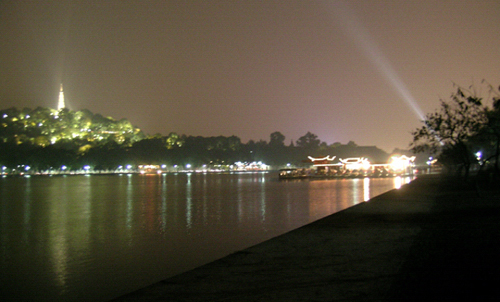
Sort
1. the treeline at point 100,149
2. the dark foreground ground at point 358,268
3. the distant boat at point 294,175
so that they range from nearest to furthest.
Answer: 1. the dark foreground ground at point 358,268
2. the distant boat at point 294,175
3. the treeline at point 100,149

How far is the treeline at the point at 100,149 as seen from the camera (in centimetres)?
12546

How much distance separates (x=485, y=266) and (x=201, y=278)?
4420 mm

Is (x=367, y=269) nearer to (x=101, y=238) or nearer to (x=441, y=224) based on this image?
(x=441, y=224)

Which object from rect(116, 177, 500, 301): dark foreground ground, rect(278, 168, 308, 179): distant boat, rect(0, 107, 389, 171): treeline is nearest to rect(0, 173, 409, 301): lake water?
rect(116, 177, 500, 301): dark foreground ground

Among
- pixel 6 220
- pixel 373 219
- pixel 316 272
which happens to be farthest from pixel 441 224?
pixel 6 220

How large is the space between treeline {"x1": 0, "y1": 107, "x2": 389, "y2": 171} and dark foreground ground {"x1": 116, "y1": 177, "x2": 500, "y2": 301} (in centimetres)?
12555

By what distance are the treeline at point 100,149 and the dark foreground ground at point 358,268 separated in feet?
412

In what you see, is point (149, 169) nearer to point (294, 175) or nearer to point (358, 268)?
point (294, 175)

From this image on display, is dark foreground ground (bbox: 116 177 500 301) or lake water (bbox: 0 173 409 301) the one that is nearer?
dark foreground ground (bbox: 116 177 500 301)

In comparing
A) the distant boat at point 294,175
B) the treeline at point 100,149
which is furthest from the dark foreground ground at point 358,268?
the treeline at point 100,149

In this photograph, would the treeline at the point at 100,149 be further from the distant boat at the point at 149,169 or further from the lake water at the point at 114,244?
the lake water at the point at 114,244

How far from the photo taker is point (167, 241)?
1324 cm

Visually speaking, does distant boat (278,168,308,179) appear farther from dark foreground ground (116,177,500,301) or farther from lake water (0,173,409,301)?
dark foreground ground (116,177,500,301)

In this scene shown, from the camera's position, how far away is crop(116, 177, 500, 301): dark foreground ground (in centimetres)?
604
